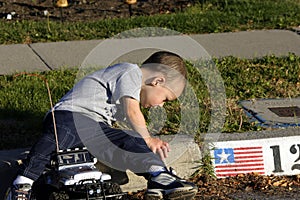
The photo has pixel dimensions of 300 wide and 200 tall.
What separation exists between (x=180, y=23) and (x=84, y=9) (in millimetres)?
1501

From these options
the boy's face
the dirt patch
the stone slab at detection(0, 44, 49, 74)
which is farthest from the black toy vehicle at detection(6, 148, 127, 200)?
the dirt patch

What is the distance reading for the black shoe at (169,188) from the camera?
475cm

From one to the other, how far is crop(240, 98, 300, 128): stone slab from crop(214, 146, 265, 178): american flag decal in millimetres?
554

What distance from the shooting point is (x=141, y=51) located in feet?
26.7

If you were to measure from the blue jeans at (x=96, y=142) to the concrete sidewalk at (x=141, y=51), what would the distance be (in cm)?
240

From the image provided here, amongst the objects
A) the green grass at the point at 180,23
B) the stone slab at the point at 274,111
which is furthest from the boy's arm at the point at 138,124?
the green grass at the point at 180,23

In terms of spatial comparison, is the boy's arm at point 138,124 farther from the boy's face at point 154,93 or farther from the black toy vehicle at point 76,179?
the black toy vehicle at point 76,179

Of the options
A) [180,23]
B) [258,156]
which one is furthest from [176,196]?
[180,23]

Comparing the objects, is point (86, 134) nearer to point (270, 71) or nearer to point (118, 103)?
point (118, 103)

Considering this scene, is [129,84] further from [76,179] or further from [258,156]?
[258,156]

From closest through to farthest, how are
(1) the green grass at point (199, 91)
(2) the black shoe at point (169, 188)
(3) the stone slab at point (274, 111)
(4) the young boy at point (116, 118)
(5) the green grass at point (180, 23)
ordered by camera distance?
(2) the black shoe at point (169, 188), (4) the young boy at point (116, 118), (1) the green grass at point (199, 91), (3) the stone slab at point (274, 111), (5) the green grass at point (180, 23)

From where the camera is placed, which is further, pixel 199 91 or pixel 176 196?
pixel 199 91

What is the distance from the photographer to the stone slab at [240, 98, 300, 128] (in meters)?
6.27

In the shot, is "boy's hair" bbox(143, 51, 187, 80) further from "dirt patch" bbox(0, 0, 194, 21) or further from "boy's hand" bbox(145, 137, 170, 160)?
"dirt patch" bbox(0, 0, 194, 21)
